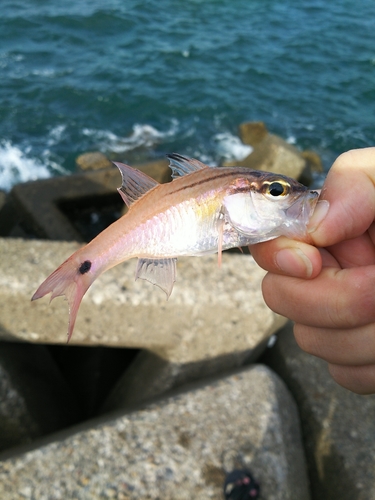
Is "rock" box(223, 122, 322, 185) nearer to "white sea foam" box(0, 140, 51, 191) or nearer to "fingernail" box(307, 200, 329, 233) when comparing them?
"white sea foam" box(0, 140, 51, 191)

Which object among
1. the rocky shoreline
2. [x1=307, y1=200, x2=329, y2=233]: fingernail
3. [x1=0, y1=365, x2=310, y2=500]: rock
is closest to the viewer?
[x1=307, y1=200, x2=329, y2=233]: fingernail

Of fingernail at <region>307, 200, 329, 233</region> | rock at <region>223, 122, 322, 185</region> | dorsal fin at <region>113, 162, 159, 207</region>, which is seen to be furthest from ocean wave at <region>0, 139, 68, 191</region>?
fingernail at <region>307, 200, 329, 233</region>

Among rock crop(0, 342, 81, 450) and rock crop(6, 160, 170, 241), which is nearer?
rock crop(0, 342, 81, 450)

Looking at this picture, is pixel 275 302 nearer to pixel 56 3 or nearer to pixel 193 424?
pixel 193 424

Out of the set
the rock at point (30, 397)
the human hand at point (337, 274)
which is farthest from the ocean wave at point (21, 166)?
the human hand at point (337, 274)

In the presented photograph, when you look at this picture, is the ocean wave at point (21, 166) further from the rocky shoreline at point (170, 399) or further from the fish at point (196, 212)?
the fish at point (196, 212)

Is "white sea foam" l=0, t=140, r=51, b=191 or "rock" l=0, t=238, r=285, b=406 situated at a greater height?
"rock" l=0, t=238, r=285, b=406
